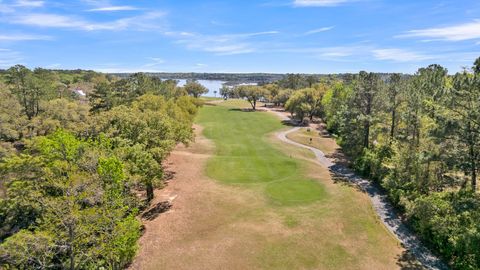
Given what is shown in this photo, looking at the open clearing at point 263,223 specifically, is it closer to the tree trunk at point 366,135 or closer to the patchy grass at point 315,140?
the tree trunk at point 366,135

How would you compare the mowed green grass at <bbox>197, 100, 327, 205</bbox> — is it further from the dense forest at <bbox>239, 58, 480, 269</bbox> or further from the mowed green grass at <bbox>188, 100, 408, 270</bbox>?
the dense forest at <bbox>239, 58, 480, 269</bbox>

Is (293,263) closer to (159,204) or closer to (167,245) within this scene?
(167,245)

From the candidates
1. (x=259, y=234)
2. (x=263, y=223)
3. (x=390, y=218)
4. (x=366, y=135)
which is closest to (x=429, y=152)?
(x=390, y=218)

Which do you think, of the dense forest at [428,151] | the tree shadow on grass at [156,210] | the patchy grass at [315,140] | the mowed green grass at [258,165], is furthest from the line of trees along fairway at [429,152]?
the tree shadow on grass at [156,210]

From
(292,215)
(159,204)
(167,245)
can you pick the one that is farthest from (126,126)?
(292,215)

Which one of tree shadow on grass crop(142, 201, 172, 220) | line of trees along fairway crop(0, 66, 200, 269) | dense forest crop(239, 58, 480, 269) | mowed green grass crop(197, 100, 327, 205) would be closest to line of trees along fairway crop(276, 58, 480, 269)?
dense forest crop(239, 58, 480, 269)

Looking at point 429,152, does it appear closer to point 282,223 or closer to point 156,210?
point 282,223
